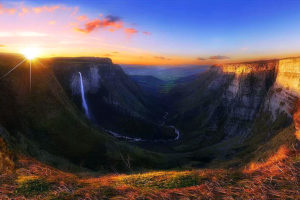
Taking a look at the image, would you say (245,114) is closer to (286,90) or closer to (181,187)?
(286,90)

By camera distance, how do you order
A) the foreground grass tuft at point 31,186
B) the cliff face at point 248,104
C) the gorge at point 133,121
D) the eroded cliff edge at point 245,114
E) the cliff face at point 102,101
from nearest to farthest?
the foreground grass tuft at point 31,186 < the gorge at point 133,121 < the eroded cliff edge at point 245,114 < the cliff face at point 248,104 < the cliff face at point 102,101

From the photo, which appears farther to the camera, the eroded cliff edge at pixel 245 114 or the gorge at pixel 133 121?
the eroded cliff edge at pixel 245 114

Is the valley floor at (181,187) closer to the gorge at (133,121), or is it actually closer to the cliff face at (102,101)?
the gorge at (133,121)

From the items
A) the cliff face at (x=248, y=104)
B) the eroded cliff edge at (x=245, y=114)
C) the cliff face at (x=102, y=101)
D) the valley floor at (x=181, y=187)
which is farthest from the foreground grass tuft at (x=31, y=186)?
the cliff face at (x=102, y=101)

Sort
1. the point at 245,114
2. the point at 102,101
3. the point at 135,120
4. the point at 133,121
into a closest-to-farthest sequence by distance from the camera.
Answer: the point at 245,114 → the point at 133,121 → the point at 135,120 → the point at 102,101

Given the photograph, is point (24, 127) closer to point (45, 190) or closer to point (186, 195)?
point (45, 190)

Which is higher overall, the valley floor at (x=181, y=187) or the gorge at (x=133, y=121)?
the valley floor at (x=181, y=187)

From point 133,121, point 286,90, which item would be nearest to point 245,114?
point 286,90

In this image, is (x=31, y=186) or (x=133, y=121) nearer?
(x=31, y=186)

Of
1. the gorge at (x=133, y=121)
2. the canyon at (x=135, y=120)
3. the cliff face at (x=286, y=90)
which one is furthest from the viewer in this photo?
the cliff face at (x=286, y=90)

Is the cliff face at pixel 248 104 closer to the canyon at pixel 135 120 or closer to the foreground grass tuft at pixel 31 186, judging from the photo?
the canyon at pixel 135 120

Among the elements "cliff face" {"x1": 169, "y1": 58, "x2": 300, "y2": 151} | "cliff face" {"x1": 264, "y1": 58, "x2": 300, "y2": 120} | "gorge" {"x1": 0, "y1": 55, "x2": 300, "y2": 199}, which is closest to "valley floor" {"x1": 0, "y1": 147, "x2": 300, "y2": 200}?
"gorge" {"x1": 0, "y1": 55, "x2": 300, "y2": 199}
